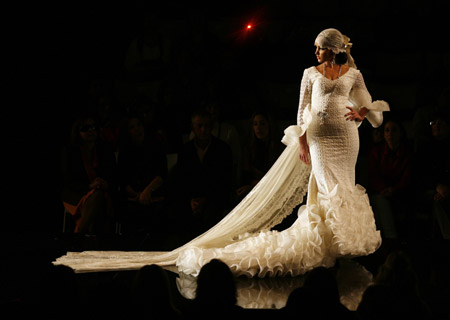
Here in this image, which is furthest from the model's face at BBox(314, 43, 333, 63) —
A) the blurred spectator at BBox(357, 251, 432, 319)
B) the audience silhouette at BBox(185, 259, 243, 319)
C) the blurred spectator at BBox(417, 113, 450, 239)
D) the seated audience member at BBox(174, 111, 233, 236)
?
the audience silhouette at BBox(185, 259, 243, 319)

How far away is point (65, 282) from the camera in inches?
111

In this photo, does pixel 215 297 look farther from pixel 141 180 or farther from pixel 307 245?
pixel 141 180

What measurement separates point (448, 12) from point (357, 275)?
381cm

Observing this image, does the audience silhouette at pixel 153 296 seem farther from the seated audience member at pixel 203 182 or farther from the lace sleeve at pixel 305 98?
the seated audience member at pixel 203 182

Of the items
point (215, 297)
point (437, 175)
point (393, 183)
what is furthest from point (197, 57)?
point (215, 297)

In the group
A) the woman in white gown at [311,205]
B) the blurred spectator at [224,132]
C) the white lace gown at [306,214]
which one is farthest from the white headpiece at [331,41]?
the blurred spectator at [224,132]

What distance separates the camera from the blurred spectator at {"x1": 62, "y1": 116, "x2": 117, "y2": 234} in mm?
6059

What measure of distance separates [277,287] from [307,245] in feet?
1.43

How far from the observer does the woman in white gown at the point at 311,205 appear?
4598 millimetres

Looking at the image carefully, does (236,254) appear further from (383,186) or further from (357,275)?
(383,186)

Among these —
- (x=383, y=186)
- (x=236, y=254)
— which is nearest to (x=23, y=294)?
(x=236, y=254)

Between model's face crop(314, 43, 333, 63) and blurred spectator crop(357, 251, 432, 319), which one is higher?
model's face crop(314, 43, 333, 63)

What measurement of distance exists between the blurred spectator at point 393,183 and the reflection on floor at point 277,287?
1288 mm

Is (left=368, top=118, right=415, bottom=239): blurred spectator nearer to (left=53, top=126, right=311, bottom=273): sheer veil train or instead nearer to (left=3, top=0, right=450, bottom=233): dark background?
(left=3, top=0, right=450, bottom=233): dark background
